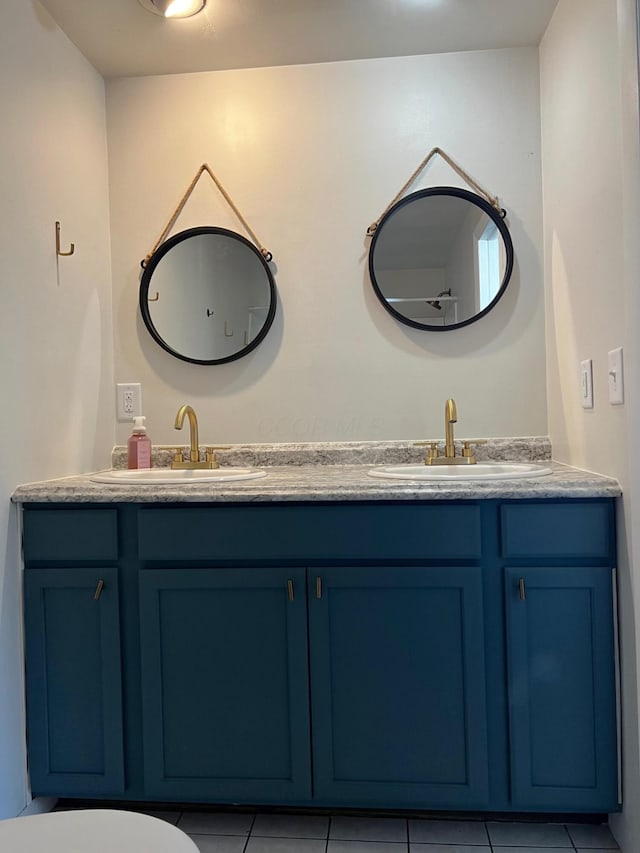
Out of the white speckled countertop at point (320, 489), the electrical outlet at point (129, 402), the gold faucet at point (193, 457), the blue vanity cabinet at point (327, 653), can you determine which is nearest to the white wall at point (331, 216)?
the electrical outlet at point (129, 402)

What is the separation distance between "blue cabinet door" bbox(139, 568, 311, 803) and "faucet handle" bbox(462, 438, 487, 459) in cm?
70

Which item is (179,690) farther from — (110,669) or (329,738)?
(329,738)

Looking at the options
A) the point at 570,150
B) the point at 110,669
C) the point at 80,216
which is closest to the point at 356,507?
the point at 110,669

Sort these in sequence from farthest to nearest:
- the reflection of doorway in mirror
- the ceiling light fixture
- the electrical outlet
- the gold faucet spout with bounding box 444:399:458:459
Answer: the electrical outlet, the reflection of doorway in mirror, the gold faucet spout with bounding box 444:399:458:459, the ceiling light fixture

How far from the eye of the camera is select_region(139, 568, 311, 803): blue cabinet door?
1.49m

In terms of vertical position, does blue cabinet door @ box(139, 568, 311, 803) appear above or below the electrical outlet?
below

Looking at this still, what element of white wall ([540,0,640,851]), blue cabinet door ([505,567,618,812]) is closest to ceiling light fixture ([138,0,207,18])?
white wall ([540,0,640,851])

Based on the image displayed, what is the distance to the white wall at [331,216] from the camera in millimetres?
1992

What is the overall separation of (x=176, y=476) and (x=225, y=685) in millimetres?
649

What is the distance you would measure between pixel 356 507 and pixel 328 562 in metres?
0.15

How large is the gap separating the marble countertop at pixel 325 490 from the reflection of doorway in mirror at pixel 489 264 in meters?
0.65

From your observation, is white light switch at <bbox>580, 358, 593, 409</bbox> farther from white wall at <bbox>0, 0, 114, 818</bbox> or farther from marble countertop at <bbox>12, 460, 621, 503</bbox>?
white wall at <bbox>0, 0, 114, 818</bbox>

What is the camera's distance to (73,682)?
1552 mm

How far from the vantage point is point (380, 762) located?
4.84ft
